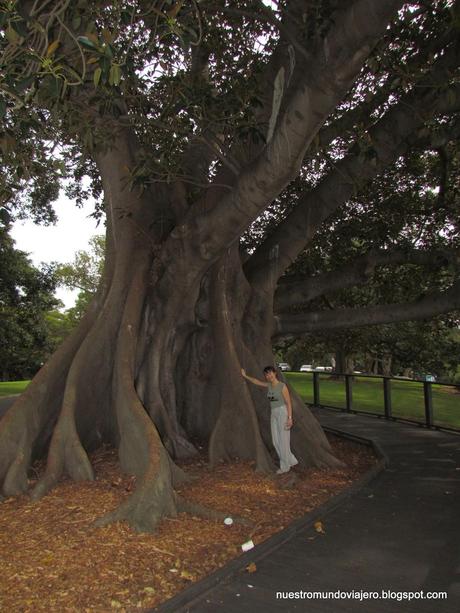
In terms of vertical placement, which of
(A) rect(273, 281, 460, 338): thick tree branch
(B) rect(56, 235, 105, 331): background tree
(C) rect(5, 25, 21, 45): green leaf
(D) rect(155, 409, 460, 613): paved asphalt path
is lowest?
(D) rect(155, 409, 460, 613): paved asphalt path

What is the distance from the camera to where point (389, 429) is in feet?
39.3

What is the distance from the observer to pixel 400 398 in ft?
43.9

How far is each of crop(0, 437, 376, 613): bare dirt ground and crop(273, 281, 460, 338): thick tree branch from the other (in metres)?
3.90

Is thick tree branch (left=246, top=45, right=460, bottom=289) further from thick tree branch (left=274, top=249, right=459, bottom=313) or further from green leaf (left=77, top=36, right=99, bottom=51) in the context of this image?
green leaf (left=77, top=36, right=99, bottom=51)

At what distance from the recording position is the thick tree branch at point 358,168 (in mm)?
6895

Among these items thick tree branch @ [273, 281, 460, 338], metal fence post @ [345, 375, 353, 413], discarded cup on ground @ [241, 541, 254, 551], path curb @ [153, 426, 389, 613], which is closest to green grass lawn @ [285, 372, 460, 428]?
metal fence post @ [345, 375, 353, 413]

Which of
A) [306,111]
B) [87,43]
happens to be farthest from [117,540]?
[306,111]

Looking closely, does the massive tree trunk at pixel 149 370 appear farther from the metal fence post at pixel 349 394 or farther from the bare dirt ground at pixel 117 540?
the metal fence post at pixel 349 394

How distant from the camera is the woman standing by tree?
6.82 meters

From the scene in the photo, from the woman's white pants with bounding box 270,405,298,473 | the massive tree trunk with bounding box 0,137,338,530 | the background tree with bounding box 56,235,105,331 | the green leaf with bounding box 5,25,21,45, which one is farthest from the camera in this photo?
the background tree with bounding box 56,235,105,331

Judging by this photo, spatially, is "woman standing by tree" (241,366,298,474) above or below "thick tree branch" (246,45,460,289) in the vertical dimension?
below

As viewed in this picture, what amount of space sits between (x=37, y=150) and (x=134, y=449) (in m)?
4.49

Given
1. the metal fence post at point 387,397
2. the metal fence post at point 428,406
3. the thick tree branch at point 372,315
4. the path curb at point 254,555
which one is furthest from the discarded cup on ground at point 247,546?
the metal fence post at point 387,397

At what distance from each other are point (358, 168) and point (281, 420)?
415 cm
